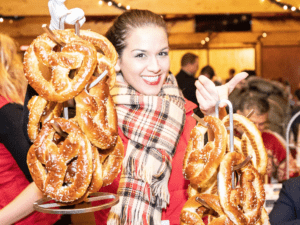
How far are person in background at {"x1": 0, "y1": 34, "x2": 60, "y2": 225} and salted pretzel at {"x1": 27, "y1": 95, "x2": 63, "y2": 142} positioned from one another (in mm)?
582

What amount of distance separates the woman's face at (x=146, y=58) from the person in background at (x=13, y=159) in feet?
1.60

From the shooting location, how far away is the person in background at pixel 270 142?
8.85ft

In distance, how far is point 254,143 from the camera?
3.28 ft

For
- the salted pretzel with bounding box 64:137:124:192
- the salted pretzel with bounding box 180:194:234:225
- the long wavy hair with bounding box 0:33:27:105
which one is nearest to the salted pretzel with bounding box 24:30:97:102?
the salted pretzel with bounding box 64:137:124:192

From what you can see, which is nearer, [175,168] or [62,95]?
[62,95]

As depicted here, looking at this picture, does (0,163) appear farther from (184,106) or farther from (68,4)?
(68,4)

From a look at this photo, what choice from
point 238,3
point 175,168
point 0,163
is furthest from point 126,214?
point 238,3

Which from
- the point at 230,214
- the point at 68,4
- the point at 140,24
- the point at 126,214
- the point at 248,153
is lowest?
the point at 126,214

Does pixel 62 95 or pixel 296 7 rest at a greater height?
pixel 296 7

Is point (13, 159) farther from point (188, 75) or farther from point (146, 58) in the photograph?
point (188, 75)

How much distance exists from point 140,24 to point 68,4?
145 inches

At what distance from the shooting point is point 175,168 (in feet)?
5.27

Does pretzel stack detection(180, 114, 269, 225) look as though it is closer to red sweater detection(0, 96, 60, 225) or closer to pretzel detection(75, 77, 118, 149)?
pretzel detection(75, 77, 118, 149)

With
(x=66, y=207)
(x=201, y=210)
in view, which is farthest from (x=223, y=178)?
(x=66, y=207)
